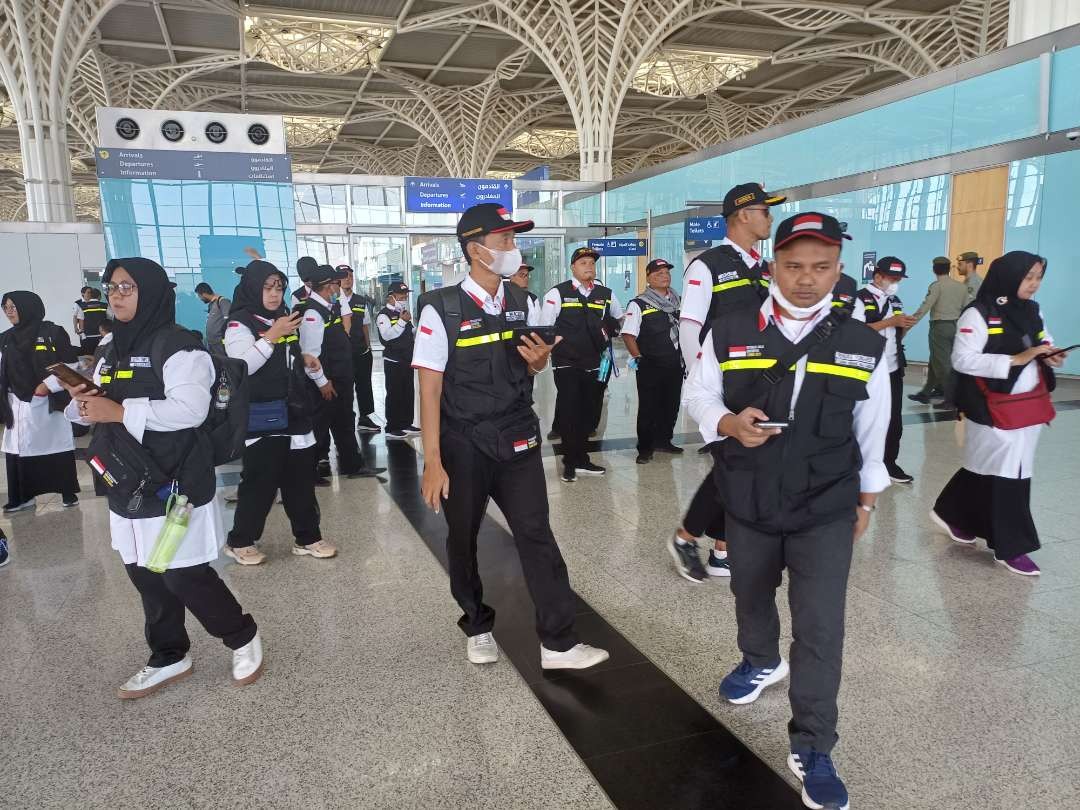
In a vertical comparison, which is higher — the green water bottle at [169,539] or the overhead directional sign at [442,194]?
the overhead directional sign at [442,194]

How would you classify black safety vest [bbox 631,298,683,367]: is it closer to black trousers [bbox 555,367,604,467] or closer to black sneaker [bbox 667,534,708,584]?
black trousers [bbox 555,367,604,467]

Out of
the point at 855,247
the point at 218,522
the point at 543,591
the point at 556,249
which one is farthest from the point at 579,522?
the point at 556,249

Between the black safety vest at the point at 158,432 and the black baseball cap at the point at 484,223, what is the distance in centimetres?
107

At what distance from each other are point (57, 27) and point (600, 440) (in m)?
18.1

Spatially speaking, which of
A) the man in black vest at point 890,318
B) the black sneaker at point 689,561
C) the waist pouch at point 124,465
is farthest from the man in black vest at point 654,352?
the waist pouch at point 124,465

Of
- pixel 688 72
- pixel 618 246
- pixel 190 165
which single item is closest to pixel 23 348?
pixel 190 165

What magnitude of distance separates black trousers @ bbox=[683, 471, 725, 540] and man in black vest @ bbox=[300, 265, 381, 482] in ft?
8.59

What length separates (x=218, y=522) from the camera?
288cm

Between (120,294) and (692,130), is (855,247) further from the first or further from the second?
(692,130)

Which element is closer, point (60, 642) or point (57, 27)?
point (60, 642)

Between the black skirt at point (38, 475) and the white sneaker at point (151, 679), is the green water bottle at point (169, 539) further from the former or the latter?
the black skirt at point (38, 475)

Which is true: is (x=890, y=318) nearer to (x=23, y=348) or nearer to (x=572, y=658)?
(x=572, y=658)

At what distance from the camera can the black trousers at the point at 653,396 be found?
21.9ft

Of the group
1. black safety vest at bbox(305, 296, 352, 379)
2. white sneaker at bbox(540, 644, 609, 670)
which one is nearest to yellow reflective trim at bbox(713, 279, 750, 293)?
white sneaker at bbox(540, 644, 609, 670)
